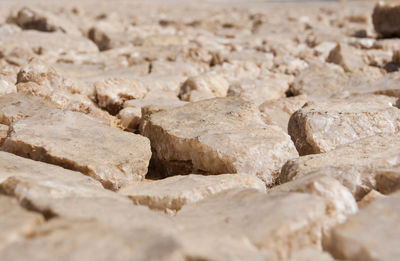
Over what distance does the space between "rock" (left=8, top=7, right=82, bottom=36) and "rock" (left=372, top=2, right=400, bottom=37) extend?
3819mm

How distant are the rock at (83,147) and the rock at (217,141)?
0.17 m

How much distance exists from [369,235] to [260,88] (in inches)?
101

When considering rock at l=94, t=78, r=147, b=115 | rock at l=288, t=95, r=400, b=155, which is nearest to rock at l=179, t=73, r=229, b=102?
rock at l=94, t=78, r=147, b=115

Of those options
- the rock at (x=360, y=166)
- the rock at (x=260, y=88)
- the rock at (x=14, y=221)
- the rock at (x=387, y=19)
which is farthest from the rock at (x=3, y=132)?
the rock at (x=387, y=19)

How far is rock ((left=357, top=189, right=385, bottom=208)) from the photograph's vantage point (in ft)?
6.19

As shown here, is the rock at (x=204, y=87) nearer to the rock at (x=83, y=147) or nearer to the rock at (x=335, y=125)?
the rock at (x=335, y=125)

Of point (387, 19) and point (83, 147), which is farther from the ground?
point (387, 19)

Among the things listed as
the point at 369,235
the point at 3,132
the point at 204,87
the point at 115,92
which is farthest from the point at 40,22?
the point at 369,235

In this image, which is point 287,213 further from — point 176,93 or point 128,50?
point 128,50

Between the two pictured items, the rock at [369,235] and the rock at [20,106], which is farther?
the rock at [20,106]

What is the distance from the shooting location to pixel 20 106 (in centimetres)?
295

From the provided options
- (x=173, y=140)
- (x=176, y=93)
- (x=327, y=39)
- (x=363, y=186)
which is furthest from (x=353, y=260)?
(x=327, y=39)

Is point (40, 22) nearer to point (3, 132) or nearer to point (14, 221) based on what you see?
point (3, 132)

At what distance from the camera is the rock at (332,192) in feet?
5.67
